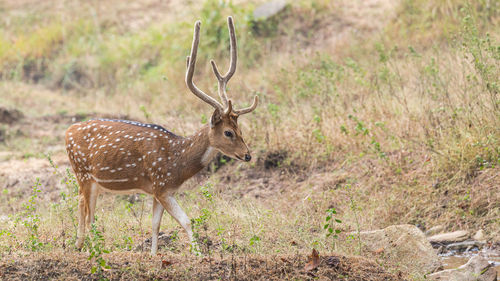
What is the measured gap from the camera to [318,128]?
10648mm

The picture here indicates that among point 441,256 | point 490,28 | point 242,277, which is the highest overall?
point 490,28

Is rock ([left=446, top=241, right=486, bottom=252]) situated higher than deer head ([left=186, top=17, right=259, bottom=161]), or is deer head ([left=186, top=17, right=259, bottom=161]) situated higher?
deer head ([left=186, top=17, right=259, bottom=161])

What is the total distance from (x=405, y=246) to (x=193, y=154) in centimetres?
254

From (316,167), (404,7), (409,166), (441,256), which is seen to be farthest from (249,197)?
(404,7)

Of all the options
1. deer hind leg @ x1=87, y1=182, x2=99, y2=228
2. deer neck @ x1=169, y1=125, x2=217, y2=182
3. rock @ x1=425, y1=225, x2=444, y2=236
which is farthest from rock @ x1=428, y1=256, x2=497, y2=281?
deer hind leg @ x1=87, y1=182, x2=99, y2=228

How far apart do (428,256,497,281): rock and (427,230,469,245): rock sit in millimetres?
A: 1412

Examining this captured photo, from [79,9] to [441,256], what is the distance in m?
17.0

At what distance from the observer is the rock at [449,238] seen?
8.05 metres

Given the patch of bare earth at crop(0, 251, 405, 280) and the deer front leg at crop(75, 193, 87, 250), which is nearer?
the patch of bare earth at crop(0, 251, 405, 280)

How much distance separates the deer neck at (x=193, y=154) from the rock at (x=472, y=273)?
2.65m

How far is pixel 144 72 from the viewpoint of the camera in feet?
58.1

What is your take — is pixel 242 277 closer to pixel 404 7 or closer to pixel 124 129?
pixel 124 129

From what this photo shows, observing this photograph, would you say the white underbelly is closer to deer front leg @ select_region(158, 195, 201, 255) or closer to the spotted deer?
the spotted deer

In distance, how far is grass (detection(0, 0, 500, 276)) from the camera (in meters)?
8.02
